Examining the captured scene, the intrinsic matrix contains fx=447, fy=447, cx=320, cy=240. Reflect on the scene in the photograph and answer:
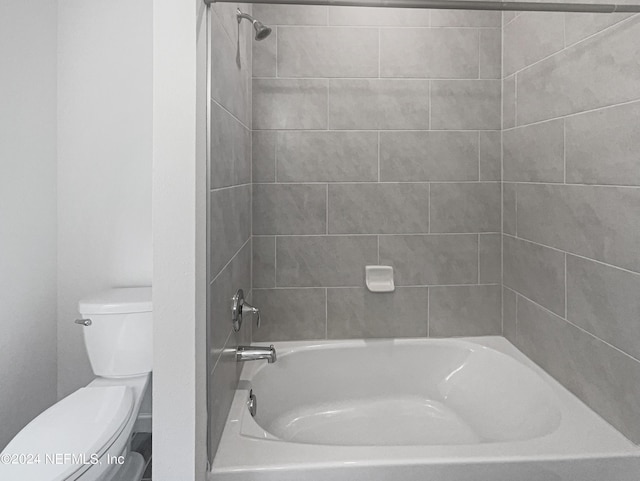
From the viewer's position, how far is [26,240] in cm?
214

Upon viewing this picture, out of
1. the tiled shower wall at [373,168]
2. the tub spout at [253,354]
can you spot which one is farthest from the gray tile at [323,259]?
the tub spout at [253,354]

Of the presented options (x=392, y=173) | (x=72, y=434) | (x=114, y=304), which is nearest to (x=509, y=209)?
(x=392, y=173)

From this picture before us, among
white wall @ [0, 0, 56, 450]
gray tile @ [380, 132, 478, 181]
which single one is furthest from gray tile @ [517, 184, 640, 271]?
white wall @ [0, 0, 56, 450]

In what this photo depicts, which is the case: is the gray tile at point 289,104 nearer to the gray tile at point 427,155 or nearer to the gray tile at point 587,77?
the gray tile at point 427,155

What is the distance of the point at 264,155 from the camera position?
2203mm

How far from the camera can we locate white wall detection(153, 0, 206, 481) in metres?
1.07

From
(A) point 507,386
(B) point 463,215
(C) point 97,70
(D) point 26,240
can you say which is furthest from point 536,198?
(D) point 26,240

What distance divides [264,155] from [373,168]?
21.4 inches

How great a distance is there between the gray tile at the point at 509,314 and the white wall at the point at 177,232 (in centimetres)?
162

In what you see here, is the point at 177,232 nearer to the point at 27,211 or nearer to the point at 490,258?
the point at 27,211

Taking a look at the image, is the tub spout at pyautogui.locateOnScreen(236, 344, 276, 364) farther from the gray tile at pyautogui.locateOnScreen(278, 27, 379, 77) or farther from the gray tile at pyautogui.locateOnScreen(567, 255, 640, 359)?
the gray tile at pyautogui.locateOnScreen(278, 27, 379, 77)

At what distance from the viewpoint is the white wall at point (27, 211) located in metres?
2.03

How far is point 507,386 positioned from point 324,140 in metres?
1.41

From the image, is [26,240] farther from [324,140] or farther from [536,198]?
[536,198]
